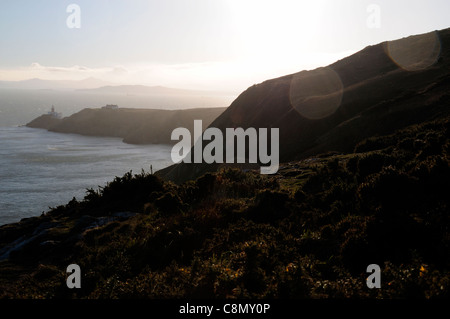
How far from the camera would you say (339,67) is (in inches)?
2785

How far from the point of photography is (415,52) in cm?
6316

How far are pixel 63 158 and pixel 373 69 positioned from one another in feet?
254

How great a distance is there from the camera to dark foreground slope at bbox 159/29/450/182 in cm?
3238

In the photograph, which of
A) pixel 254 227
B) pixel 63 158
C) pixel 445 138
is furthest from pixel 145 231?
pixel 63 158

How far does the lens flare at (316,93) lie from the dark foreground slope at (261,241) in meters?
31.1

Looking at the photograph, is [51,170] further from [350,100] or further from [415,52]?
[415,52]

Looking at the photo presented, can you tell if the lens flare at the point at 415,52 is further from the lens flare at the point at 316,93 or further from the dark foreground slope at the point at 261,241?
the dark foreground slope at the point at 261,241

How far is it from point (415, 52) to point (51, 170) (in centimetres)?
8024

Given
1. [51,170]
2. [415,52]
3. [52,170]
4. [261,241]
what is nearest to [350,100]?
[415,52]

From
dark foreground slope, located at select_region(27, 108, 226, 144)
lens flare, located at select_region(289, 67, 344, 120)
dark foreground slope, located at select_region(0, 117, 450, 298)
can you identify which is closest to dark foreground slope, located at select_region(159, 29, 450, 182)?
lens flare, located at select_region(289, 67, 344, 120)

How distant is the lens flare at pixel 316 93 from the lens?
46250 millimetres

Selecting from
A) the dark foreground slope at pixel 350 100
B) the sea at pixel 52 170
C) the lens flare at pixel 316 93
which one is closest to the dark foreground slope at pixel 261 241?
the sea at pixel 52 170

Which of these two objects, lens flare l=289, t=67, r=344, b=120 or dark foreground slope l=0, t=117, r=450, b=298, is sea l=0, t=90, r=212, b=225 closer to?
dark foreground slope l=0, t=117, r=450, b=298
